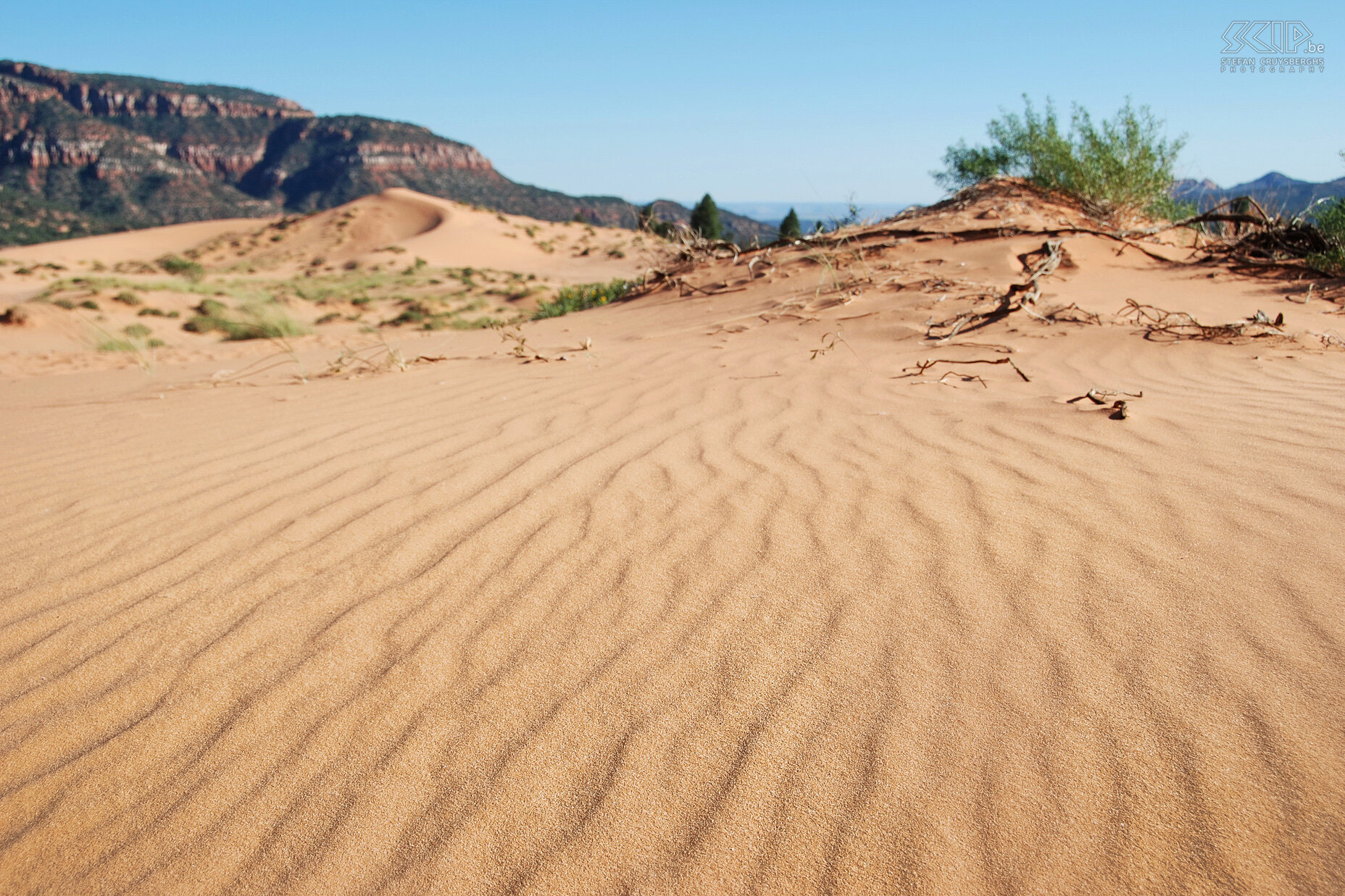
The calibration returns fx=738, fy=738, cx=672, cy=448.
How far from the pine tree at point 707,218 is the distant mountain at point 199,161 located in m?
12.4

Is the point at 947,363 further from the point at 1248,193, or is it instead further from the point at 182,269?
the point at 182,269

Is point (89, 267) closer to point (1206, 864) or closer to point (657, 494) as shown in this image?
point (657, 494)

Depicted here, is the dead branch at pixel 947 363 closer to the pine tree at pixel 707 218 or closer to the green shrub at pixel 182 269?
the green shrub at pixel 182 269

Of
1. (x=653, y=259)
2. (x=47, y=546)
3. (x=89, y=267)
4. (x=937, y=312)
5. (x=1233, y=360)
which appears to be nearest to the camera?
(x=47, y=546)

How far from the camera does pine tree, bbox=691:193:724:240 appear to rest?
26.4 meters

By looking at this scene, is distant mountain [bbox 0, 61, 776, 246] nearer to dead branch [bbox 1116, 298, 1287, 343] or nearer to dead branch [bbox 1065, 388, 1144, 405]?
dead branch [bbox 1116, 298, 1287, 343]

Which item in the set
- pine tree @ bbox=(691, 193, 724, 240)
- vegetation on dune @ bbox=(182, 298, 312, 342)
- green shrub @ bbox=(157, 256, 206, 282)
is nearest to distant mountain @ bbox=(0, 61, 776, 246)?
pine tree @ bbox=(691, 193, 724, 240)

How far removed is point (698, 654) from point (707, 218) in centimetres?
2765

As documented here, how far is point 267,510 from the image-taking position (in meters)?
2.19

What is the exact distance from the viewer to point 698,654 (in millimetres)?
1477

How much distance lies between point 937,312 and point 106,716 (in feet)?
13.7

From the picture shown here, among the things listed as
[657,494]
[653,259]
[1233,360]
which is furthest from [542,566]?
[653,259]

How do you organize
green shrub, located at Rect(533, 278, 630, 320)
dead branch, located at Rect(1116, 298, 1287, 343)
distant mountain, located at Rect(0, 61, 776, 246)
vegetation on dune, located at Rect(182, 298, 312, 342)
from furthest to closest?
1. distant mountain, located at Rect(0, 61, 776, 246)
2. vegetation on dune, located at Rect(182, 298, 312, 342)
3. green shrub, located at Rect(533, 278, 630, 320)
4. dead branch, located at Rect(1116, 298, 1287, 343)

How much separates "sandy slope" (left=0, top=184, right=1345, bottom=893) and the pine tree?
2449 cm
